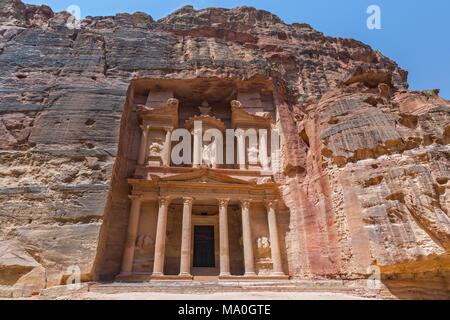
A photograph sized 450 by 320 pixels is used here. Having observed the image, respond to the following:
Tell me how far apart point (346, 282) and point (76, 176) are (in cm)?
1154

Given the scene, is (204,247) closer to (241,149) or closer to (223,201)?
(223,201)

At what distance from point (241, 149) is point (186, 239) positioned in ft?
21.7

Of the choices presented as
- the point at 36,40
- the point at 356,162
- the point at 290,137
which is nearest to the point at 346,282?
the point at 356,162

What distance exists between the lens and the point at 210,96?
21.1 m

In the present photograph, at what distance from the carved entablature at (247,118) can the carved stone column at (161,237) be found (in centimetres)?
699

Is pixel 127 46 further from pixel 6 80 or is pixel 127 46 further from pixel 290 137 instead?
pixel 290 137

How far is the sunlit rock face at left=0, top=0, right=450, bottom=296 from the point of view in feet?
35.6

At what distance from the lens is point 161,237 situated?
49.0 ft

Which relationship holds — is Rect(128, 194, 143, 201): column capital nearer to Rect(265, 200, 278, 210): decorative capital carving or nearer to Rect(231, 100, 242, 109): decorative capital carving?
Rect(265, 200, 278, 210): decorative capital carving

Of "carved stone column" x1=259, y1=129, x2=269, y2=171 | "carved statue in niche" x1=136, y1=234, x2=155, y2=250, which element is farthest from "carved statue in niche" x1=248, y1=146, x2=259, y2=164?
"carved statue in niche" x1=136, y1=234, x2=155, y2=250

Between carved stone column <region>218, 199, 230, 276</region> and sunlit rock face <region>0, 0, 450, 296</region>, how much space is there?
3.02 m

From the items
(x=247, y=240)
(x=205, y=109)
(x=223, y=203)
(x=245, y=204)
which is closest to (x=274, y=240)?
(x=247, y=240)

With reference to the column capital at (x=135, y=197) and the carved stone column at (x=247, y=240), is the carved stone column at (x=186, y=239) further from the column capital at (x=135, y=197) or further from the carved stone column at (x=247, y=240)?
the carved stone column at (x=247, y=240)

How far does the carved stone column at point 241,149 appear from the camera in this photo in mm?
18594
